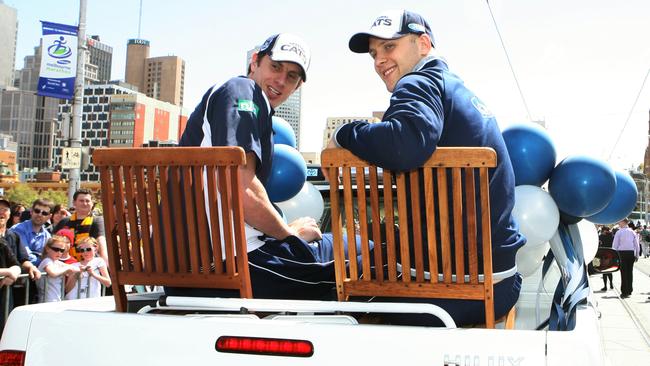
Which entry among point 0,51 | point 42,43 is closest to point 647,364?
point 42,43

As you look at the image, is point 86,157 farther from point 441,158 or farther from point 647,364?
point 441,158

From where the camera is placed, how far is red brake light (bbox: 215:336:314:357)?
183 cm

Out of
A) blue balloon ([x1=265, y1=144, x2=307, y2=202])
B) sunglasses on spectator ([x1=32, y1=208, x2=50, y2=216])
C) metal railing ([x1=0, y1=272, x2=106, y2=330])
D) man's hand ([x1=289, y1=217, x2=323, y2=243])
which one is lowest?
metal railing ([x1=0, y1=272, x2=106, y2=330])

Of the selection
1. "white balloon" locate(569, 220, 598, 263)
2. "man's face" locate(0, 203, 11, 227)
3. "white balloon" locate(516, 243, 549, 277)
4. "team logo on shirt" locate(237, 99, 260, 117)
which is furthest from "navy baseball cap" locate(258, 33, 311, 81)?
"man's face" locate(0, 203, 11, 227)

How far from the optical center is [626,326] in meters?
10.1

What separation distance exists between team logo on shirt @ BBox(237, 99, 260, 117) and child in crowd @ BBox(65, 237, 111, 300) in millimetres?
4312

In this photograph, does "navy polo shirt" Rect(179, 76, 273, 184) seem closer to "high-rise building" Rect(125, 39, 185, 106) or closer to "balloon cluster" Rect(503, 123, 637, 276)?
"balloon cluster" Rect(503, 123, 637, 276)

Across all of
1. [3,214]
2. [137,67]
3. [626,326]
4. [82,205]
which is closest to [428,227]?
[82,205]

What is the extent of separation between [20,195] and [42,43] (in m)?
116

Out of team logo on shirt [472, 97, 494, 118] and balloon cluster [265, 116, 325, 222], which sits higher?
team logo on shirt [472, 97, 494, 118]

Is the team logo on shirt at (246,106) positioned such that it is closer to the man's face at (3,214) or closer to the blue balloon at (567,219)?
the blue balloon at (567,219)

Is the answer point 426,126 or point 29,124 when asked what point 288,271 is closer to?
point 426,126

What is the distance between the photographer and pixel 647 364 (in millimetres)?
7293

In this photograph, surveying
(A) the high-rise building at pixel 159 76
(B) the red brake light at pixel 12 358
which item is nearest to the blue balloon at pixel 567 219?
(B) the red brake light at pixel 12 358
